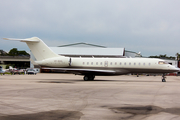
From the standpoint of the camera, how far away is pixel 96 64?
29906 mm

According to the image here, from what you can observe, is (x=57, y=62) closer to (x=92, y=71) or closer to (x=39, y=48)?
(x=39, y=48)

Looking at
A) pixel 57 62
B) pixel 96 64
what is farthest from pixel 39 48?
pixel 96 64

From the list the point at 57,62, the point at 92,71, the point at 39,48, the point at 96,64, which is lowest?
the point at 92,71

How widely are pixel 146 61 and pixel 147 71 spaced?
1315 mm

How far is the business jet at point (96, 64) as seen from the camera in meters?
28.3

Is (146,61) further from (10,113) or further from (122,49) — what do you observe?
(122,49)

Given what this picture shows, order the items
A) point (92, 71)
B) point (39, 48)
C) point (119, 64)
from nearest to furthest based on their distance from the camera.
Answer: point (92, 71)
point (119, 64)
point (39, 48)

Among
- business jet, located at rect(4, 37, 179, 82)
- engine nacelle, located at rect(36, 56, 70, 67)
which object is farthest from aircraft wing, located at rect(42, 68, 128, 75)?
engine nacelle, located at rect(36, 56, 70, 67)

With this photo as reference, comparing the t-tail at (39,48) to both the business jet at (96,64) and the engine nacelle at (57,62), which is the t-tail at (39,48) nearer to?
the business jet at (96,64)

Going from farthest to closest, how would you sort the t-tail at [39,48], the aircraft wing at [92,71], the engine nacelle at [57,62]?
the t-tail at [39,48], the engine nacelle at [57,62], the aircraft wing at [92,71]

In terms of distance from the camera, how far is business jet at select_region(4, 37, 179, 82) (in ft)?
92.8

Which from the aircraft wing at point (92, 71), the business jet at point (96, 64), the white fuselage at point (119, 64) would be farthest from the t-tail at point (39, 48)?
the aircraft wing at point (92, 71)

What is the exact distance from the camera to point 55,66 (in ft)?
98.2

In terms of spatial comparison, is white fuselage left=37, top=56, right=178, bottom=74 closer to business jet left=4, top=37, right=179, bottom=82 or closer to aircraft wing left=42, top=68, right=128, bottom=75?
business jet left=4, top=37, right=179, bottom=82
